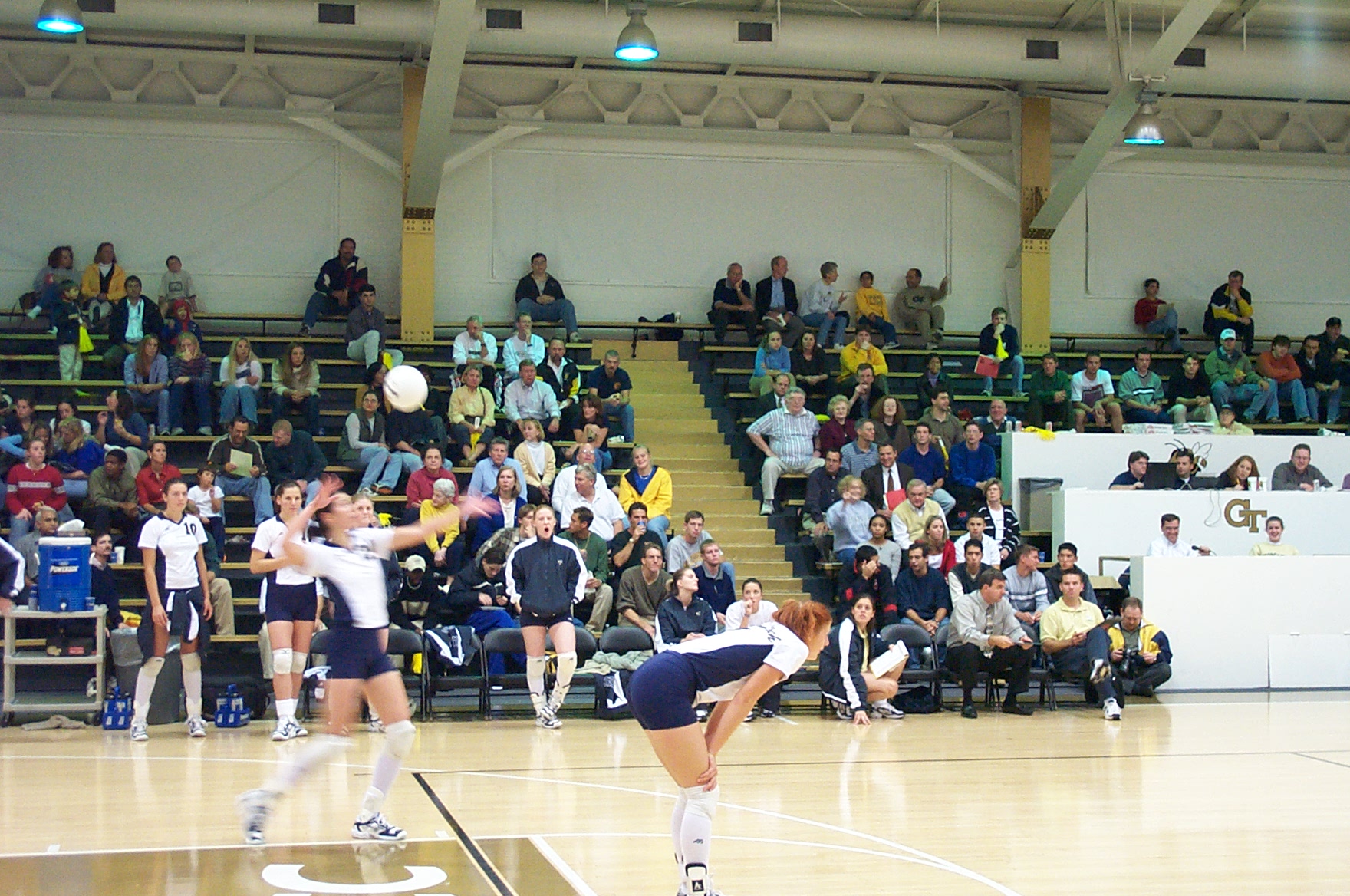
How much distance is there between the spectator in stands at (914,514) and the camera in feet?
49.3

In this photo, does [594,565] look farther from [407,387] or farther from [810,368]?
[810,368]

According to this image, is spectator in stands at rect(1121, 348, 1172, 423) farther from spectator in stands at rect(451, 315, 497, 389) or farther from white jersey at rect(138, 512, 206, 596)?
white jersey at rect(138, 512, 206, 596)

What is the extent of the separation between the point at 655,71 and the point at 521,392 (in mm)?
6026

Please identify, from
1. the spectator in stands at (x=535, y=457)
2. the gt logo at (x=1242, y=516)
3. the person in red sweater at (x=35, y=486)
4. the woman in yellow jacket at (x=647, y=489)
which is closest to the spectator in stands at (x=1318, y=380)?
A: the gt logo at (x=1242, y=516)

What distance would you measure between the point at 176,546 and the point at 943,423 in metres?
9.20

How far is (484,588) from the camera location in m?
13.0

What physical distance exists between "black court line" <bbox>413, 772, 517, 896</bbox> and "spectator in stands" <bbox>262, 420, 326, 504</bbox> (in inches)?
265

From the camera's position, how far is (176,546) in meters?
11.5

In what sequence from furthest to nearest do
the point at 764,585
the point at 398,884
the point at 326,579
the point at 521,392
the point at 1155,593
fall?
1. the point at 521,392
2. the point at 764,585
3. the point at 1155,593
4. the point at 326,579
5. the point at 398,884

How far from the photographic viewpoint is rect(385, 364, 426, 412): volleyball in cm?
816

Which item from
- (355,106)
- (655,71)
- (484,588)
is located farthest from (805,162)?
(484,588)

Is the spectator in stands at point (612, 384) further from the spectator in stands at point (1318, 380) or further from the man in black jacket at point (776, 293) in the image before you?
the spectator in stands at point (1318, 380)

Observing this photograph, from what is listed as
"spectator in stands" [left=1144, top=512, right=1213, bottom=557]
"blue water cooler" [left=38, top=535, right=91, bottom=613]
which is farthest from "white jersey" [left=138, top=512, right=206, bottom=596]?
Result: "spectator in stands" [left=1144, top=512, right=1213, bottom=557]

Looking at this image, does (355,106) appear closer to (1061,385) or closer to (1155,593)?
(1061,385)
